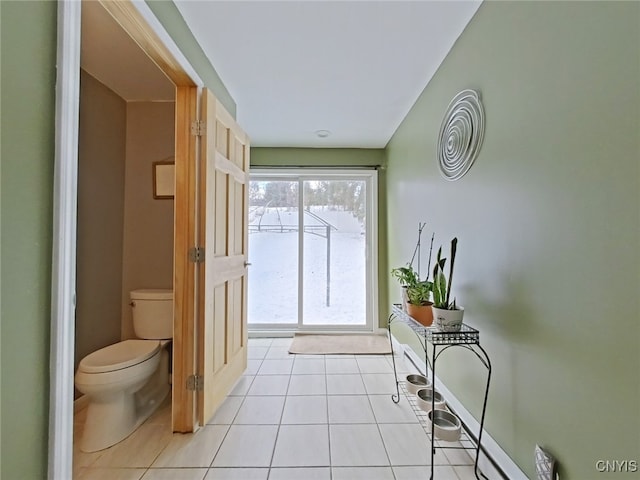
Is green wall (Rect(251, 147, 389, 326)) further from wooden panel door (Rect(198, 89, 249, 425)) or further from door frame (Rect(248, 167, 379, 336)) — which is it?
wooden panel door (Rect(198, 89, 249, 425))

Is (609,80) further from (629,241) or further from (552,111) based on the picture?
(629,241)

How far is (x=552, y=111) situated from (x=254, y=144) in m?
3.07

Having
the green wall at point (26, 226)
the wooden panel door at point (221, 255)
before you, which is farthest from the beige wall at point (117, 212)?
the green wall at point (26, 226)

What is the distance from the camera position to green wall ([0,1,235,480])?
702mm

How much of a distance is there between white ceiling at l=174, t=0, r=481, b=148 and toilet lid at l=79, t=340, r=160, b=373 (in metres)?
1.95

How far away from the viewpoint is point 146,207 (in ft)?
8.04

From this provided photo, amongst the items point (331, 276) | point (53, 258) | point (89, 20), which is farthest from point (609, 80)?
point (331, 276)

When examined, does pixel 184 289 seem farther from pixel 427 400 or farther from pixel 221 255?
pixel 427 400

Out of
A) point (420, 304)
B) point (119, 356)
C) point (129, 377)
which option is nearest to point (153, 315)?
point (119, 356)

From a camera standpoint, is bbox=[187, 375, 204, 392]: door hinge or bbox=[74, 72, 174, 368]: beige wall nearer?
bbox=[187, 375, 204, 392]: door hinge

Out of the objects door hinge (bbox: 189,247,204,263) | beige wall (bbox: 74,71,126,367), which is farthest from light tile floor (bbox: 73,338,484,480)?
door hinge (bbox: 189,247,204,263)

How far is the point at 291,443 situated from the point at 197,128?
1.90 metres

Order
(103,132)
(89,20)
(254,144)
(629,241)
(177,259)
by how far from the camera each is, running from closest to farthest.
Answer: (629,241)
(89,20)
(177,259)
(103,132)
(254,144)

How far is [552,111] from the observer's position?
3.46 ft
